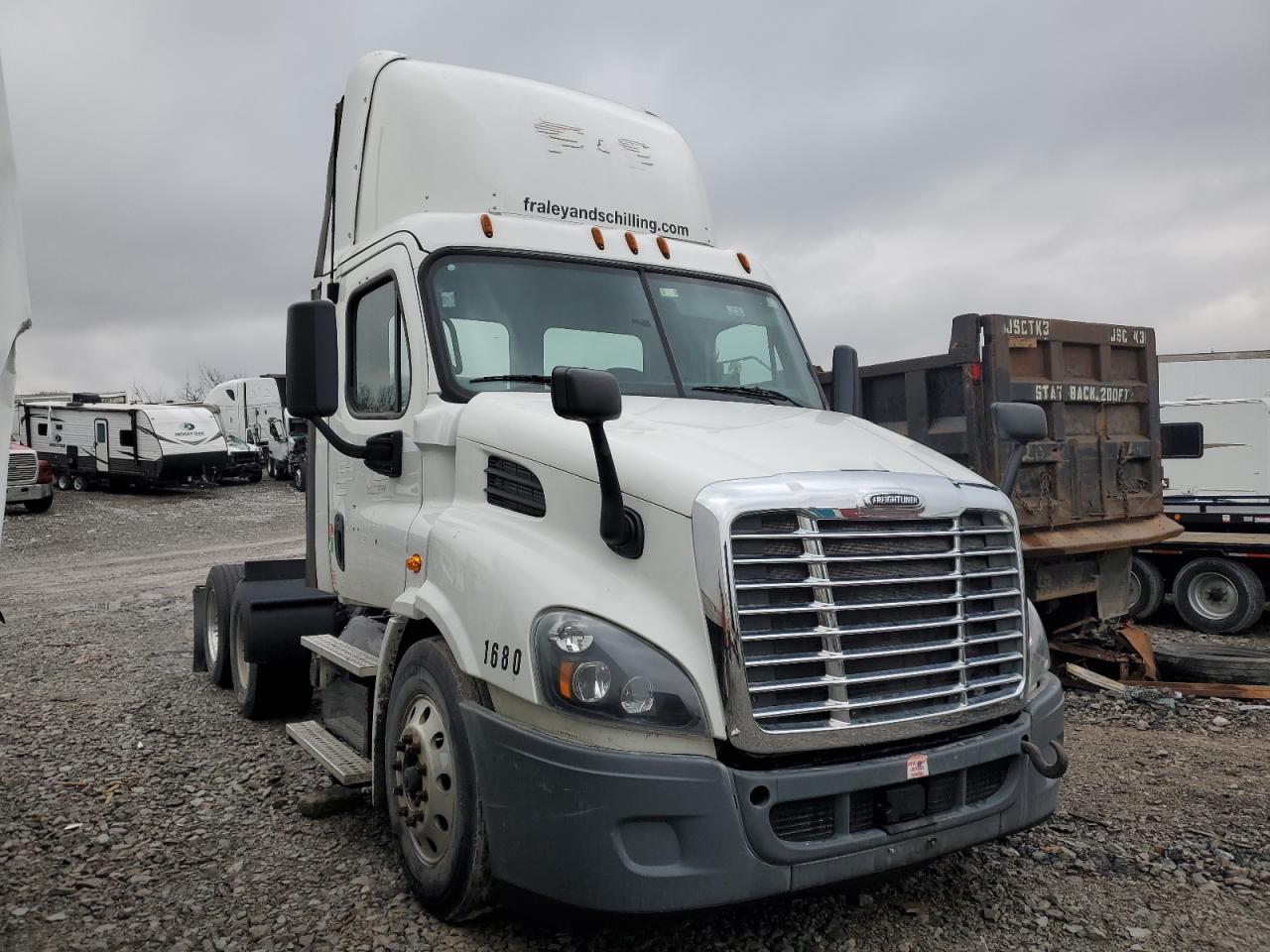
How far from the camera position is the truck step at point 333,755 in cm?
417

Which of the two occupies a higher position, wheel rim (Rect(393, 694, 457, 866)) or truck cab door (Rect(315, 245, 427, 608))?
truck cab door (Rect(315, 245, 427, 608))

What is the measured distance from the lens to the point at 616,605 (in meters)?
3.14

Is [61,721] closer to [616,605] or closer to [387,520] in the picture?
[387,520]

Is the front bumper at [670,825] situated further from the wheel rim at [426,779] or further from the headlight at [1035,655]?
the headlight at [1035,655]

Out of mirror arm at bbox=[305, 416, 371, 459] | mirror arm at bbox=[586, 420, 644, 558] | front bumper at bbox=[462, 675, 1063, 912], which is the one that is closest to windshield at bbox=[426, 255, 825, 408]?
mirror arm at bbox=[305, 416, 371, 459]

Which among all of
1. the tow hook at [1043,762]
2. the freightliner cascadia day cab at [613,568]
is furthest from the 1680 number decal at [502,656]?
the tow hook at [1043,762]

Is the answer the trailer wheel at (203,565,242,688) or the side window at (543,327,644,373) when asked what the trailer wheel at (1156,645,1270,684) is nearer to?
the side window at (543,327,644,373)

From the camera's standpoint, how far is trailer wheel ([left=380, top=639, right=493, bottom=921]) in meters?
3.37

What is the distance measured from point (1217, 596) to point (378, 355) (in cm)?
935

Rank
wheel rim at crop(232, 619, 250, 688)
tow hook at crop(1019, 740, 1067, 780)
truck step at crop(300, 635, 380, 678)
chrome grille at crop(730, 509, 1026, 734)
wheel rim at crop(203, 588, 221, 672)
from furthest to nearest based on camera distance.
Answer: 1. wheel rim at crop(203, 588, 221, 672)
2. wheel rim at crop(232, 619, 250, 688)
3. truck step at crop(300, 635, 380, 678)
4. tow hook at crop(1019, 740, 1067, 780)
5. chrome grille at crop(730, 509, 1026, 734)

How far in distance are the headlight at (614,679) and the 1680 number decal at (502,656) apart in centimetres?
11

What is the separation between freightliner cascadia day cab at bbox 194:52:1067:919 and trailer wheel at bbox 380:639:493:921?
15mm

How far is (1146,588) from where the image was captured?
1066 centimetres

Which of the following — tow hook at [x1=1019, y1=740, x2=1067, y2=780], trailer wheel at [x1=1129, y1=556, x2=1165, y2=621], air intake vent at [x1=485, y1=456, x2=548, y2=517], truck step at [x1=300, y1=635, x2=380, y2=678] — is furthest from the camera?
trailer wheel at [x1=1129, y1=556, x2=1165, y2=621]
